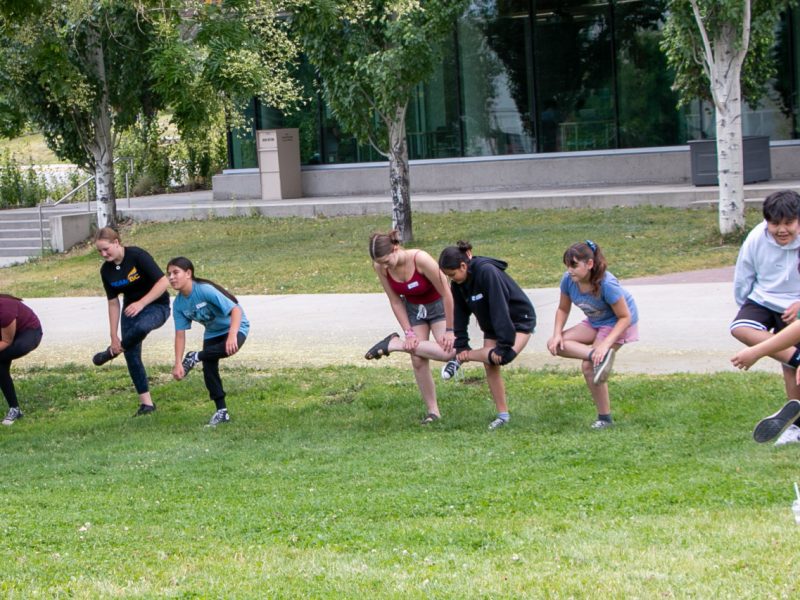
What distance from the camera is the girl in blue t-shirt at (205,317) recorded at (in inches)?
339

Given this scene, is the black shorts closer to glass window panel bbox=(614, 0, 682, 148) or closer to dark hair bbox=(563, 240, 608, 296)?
dark hair bbox=(563, 240, 608, 296)

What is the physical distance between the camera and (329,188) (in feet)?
89.7

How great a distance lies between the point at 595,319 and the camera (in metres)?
7.62

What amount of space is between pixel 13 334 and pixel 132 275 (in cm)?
110

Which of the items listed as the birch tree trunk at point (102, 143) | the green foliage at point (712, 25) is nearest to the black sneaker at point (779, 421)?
the green foliage at point (712, 25)

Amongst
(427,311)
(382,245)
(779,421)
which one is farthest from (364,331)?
(779,421)

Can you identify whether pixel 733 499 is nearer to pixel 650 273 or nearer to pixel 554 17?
pixel 650 273

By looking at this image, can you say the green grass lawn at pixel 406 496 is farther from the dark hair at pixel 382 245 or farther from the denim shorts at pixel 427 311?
the dark hair at pixel 382 245

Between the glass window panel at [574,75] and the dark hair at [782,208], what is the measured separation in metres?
18.9

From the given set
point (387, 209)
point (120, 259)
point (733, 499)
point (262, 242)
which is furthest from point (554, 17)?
point (733, 499)

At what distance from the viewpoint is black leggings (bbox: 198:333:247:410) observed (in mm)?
8758

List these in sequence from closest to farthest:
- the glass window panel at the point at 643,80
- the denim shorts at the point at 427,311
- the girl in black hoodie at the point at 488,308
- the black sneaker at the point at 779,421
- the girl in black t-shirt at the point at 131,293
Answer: the black sneaker at the point at 779,421 < the girl in black hoodie at the point at 488,308 < the denim shorts at the point at 427,311 < the girl in black t-shirt at the point at 131,293 < the glass window panel at the point at 643,80

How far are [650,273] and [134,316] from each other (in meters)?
7.76

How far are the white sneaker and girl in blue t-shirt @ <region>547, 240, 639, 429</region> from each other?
1141 mm
